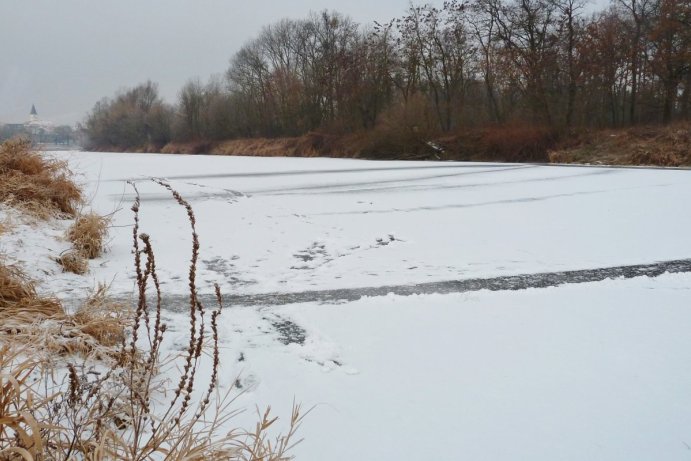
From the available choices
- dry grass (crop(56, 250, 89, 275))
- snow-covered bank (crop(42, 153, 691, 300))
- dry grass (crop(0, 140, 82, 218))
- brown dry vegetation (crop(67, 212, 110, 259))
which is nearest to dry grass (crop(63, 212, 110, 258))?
brown dry vegetation (crop(67, 212, 110, 259))

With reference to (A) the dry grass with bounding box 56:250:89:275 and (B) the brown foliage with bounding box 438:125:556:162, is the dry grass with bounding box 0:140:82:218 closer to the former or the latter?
(A) the dry grass with bounding box 56:250:89:275

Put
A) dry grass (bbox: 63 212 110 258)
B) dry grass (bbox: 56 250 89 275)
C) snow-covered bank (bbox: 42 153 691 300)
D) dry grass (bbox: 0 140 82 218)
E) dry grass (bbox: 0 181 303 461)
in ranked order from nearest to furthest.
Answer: dry grass (bbox: 0 181 303 461)
dry grass (bbox: 56 250 89 275)
snow-covered bank (bbox: 42 153 691 300)
dry grass (bbox: 63 212 110 258)
dry grass (bbox: 0 140 82 218)

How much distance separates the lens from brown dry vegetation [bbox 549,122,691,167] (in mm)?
17094

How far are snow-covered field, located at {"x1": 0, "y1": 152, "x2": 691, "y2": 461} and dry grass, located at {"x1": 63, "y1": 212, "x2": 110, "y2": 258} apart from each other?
0.80 feet

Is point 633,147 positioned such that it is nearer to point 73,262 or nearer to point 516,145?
point 516,145

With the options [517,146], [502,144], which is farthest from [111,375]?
[502,144]

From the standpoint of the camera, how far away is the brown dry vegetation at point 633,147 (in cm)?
1709

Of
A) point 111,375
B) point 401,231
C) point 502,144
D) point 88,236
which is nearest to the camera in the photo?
point 111,375

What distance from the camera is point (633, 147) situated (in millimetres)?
18797

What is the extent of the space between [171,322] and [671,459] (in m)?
2.74

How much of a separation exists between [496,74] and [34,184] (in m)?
26.7

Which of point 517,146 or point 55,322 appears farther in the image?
point 517,146

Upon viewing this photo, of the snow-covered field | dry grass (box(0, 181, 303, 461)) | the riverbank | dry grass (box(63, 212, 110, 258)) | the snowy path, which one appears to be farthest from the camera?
the riverbank

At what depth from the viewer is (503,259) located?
4.68 metres
